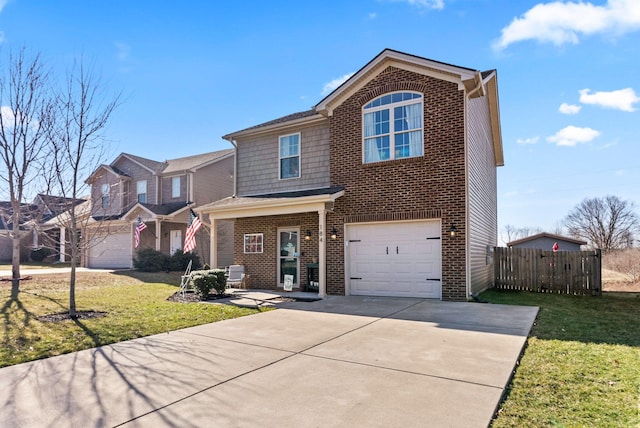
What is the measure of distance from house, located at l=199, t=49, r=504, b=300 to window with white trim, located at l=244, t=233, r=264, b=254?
0.04 metres

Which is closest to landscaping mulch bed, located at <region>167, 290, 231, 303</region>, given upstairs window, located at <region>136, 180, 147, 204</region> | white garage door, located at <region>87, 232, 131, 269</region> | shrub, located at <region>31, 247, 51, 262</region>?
white garage door, located at <region>87, 232, 131, 269</region>

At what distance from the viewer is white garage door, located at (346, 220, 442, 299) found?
35.8 feet

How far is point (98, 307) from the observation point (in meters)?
9.50

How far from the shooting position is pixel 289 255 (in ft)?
45.3

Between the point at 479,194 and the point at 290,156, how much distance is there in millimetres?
6576

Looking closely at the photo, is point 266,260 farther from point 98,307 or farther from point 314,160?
point 98,307

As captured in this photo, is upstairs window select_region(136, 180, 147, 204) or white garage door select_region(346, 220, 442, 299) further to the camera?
upstairs window select_region(136, 180, 147, 204)

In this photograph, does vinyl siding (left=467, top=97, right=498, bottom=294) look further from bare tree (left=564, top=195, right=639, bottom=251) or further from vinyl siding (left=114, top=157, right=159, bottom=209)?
bare tree (left=564, top=195, right=639, bottom=251)

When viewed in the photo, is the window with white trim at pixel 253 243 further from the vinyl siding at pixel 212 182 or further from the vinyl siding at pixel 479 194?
the vinyl siding at pixel 212 182

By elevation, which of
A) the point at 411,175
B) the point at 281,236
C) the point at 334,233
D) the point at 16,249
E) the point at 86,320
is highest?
the point at 411,175

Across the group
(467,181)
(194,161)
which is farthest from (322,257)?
(194,161)

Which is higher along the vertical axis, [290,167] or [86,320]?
[290,167]

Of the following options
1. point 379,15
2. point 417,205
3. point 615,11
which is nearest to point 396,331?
point 417,205

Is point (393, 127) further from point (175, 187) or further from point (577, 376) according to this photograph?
point (175, 187)
